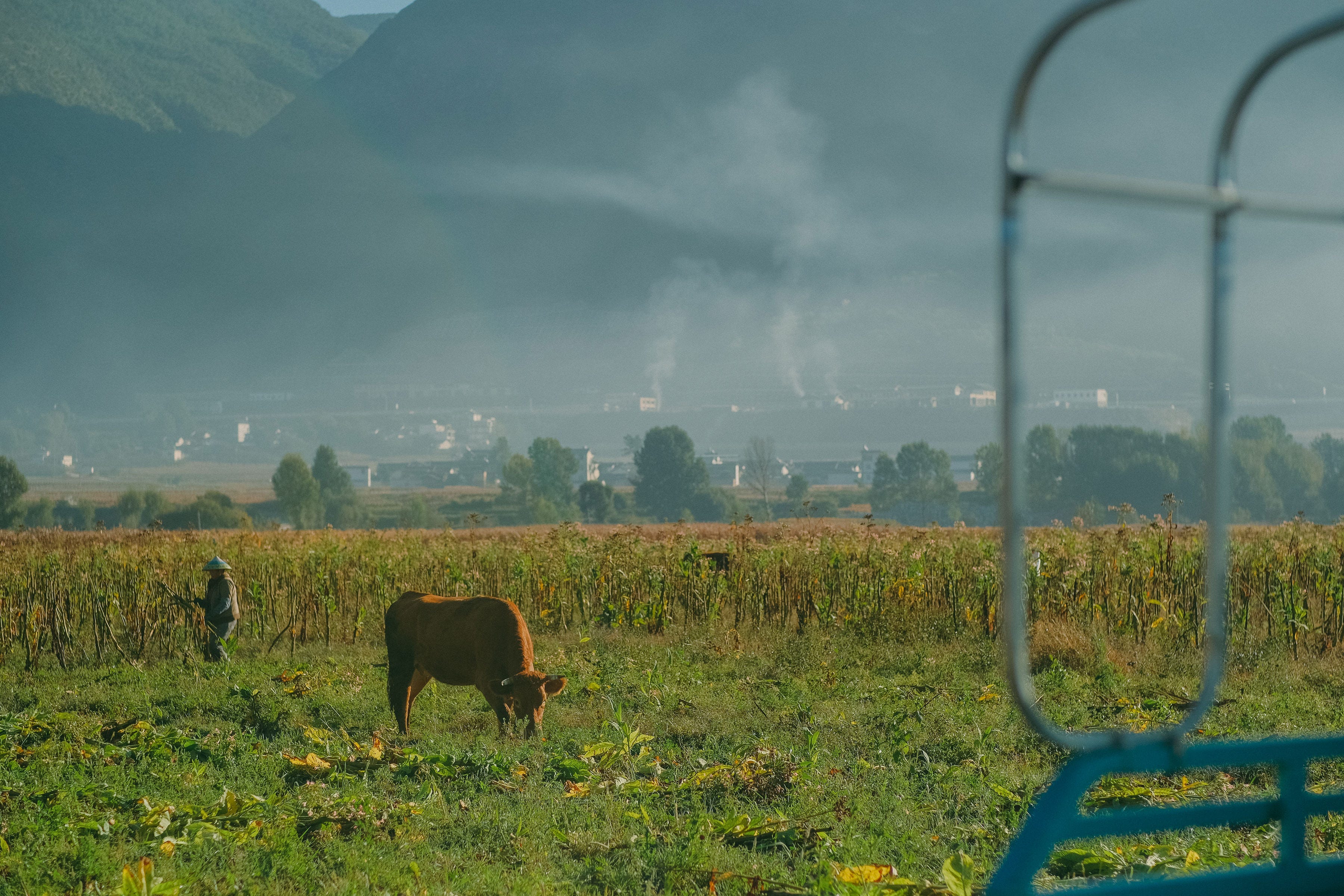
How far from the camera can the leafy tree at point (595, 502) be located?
113250mm

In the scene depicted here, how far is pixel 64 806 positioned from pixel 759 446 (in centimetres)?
14444

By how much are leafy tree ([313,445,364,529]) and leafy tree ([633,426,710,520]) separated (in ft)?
121

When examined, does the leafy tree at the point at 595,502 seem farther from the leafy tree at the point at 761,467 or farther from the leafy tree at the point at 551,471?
the leafy tree at the point at 761,467

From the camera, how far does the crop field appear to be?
4621 mm

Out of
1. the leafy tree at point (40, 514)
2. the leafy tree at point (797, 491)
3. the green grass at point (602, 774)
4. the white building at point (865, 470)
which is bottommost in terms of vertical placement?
the leafy tree at point (40, 514)

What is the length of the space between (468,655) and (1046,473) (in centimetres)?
A: 9974

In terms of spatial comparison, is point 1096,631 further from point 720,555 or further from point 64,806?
point 64,806

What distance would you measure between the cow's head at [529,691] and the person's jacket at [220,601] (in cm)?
509

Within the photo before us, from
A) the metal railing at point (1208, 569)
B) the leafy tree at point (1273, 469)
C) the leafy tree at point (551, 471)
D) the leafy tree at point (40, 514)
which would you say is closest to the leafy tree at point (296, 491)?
the leafy tree at point (40, 514)

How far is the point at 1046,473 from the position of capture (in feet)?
325

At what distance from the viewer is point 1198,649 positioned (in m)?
10.6

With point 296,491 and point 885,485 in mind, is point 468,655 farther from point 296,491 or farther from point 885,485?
point 296,491

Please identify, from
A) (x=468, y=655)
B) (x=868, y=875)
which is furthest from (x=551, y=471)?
(x=868, y=875)

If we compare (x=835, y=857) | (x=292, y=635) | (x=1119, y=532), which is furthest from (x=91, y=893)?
(x=1119, y=532)
